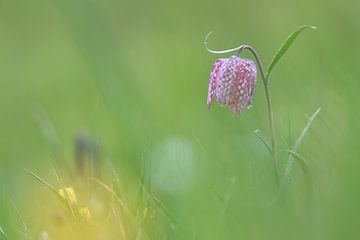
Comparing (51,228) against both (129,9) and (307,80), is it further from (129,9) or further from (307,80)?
(129,9)

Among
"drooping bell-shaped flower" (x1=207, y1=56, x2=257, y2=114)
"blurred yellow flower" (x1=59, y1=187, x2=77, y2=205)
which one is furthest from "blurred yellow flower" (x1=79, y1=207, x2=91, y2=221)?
"drooping bell-shaped flower" (x1=207, y1=56, x2=257, y2=114)

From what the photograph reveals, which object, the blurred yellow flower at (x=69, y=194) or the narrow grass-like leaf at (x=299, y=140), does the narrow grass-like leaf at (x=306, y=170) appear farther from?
the blurred yellow flower at (x=69, y=194)

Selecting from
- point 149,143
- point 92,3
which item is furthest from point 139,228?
point 92,3

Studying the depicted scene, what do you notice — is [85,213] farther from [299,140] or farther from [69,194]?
[299,140]

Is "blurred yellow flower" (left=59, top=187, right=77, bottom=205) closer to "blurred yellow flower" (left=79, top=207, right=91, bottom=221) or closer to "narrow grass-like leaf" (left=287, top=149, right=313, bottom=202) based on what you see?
"blurred yellow flower" (left=79, top=207, right=91, bottom=221)

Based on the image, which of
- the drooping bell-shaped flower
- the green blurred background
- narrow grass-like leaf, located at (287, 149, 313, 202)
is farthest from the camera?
the drooping bell-shaped flower

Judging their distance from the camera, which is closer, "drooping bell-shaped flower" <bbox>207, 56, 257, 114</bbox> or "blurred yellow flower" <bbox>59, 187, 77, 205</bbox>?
"blurred yellow flower" <bbox>59, 187, 77, 205</bbox>

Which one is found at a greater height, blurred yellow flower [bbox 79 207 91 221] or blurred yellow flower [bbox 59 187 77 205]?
blurred yellow flower [bbox 59 187 77 205]
